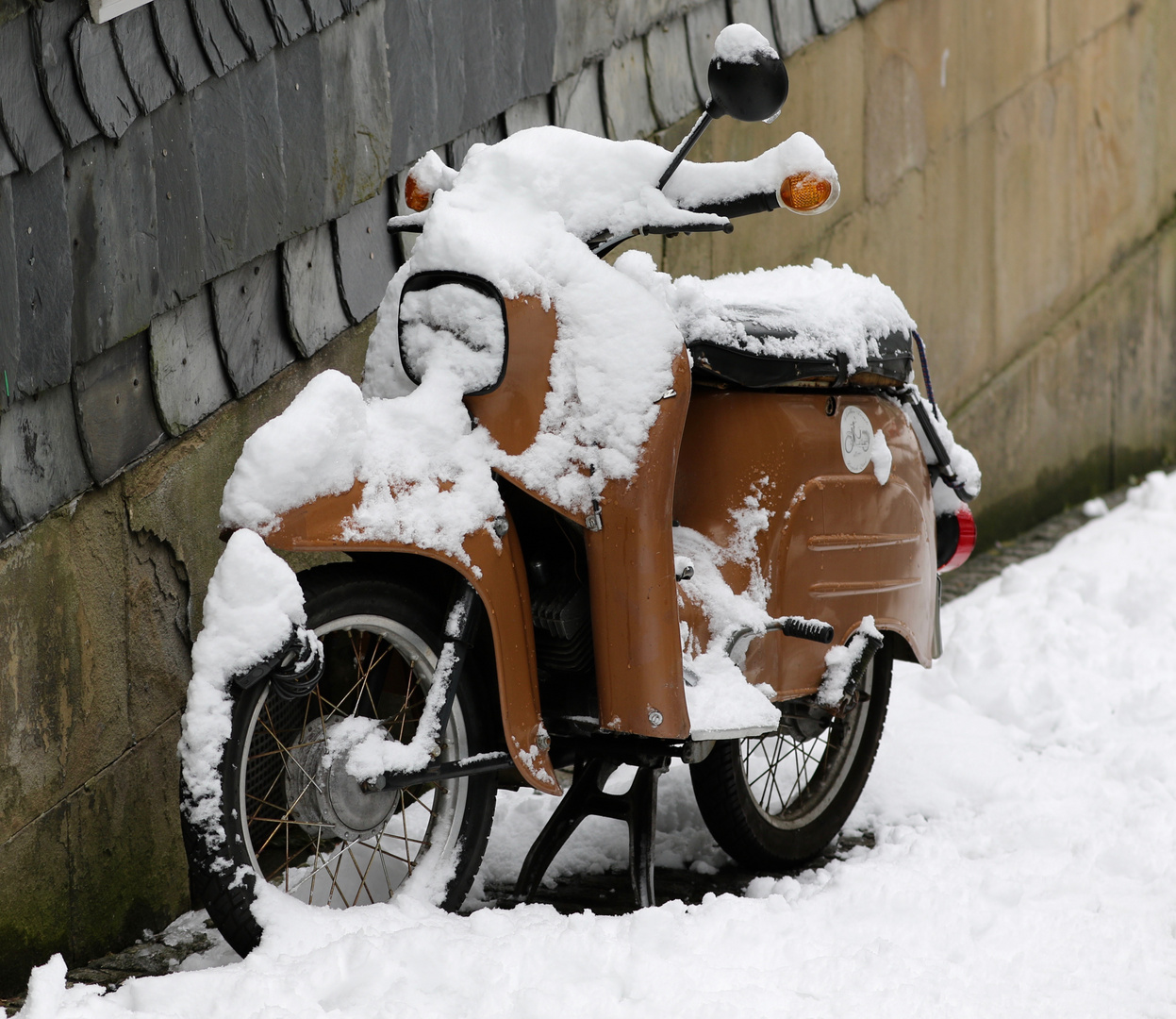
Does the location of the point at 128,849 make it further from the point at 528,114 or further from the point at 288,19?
the point at 528,114

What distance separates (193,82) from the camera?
308 centimetres

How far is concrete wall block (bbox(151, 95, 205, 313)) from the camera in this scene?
9.91ft

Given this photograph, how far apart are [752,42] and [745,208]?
1.05 ft

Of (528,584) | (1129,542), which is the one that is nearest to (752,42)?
(528,584)

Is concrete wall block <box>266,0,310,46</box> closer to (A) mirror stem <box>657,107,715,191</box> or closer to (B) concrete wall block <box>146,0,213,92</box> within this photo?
(B) concrete wall block <box>146,0,213,92</box>

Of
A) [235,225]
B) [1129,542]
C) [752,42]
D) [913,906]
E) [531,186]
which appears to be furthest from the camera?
[1129,542]

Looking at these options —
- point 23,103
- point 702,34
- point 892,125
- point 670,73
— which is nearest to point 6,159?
point 23,103

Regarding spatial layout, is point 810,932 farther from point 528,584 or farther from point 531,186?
point 531,186

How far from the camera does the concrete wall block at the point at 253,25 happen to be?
317 centimetres

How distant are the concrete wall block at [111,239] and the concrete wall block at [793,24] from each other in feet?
10.4

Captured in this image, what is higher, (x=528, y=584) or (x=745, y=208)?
(x=745, y=208)

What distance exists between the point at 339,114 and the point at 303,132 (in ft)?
0.52

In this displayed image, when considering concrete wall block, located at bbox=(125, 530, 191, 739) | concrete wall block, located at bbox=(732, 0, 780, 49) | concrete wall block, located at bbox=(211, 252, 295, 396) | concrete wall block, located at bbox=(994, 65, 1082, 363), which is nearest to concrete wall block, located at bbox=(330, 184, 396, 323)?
concrete wall block, located at bbox=(211, 252, 295, 396)

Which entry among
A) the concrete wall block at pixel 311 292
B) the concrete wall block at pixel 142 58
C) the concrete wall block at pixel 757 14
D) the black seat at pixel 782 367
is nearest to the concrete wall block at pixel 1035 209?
the concrete wall block at pixel 757 14
